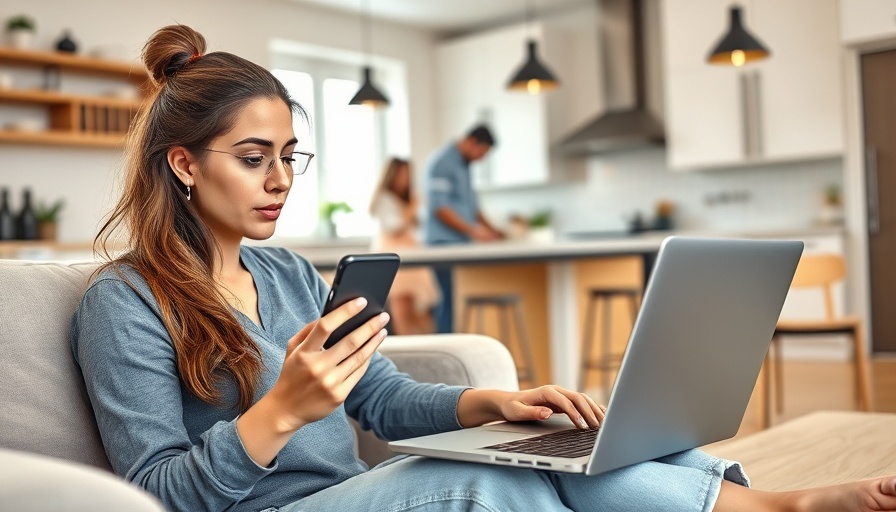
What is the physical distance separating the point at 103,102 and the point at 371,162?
2.66 m

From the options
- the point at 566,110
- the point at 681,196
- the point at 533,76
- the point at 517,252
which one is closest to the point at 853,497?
the point at 517,252

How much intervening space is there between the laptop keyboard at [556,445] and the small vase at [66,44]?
543cm

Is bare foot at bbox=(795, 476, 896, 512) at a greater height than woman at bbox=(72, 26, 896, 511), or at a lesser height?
lesser

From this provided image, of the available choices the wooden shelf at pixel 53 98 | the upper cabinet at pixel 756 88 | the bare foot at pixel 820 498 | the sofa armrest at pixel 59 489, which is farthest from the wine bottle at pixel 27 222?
the sofa armrest at pixel 59 489

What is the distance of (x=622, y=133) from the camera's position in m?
7.24

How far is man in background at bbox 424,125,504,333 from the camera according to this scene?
16.8 ft

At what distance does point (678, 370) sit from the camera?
114 cm

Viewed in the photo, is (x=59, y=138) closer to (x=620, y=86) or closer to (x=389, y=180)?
(x=389, y=180)

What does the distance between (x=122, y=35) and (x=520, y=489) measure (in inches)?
237

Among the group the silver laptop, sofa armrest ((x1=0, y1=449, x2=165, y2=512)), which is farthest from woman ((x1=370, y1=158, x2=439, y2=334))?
sofa armrest ((x1=0, y1=449, x2=165, y2=512))

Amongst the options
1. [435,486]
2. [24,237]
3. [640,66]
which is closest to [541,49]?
[640,66]

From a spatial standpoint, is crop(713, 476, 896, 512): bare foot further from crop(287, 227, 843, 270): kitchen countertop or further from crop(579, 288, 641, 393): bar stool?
crop(579, 288, 641, 393): bar stool

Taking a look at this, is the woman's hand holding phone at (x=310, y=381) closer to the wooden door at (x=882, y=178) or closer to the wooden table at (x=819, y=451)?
the wooden table at (x=819, y=451)

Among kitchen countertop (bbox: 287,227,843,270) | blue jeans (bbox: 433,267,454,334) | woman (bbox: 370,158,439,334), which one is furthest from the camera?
woman (bbox: 370,158,439,334)
